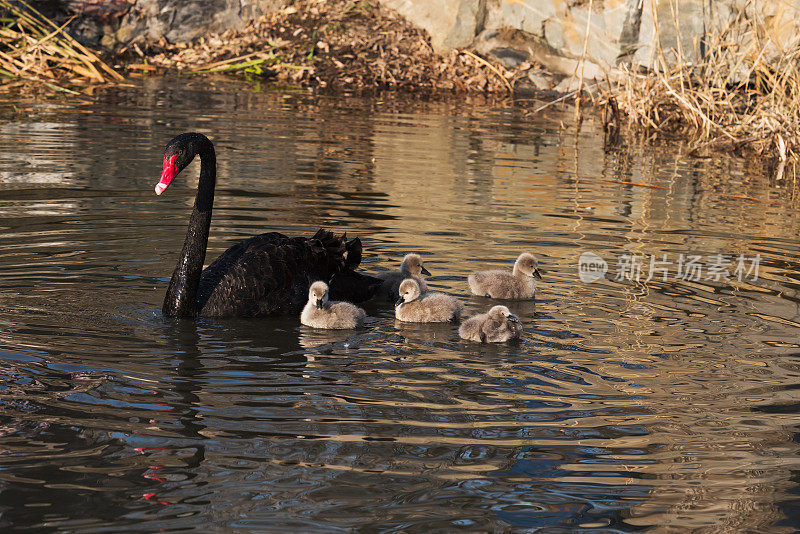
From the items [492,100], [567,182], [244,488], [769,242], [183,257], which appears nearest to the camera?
[244,488]

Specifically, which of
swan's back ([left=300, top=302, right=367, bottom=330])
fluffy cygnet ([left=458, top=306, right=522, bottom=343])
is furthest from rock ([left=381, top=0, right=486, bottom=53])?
fluffy cygnet ([left=458, top=306, right=522, bottom=343])

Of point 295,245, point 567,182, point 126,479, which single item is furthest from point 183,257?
point 567,182

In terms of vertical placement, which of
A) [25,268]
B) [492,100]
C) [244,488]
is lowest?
[244,488]

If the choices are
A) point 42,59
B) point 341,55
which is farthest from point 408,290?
point 341,55

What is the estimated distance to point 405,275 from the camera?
24.3 feet

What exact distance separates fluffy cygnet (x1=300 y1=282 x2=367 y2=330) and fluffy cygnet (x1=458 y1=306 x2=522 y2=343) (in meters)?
0.80

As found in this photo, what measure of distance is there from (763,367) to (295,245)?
3168mm

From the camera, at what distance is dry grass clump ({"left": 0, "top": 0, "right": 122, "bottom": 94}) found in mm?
17469

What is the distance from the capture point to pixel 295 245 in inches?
275

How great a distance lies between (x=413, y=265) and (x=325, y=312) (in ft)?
3.40

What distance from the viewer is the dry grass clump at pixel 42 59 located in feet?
57.3

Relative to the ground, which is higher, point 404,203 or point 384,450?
point 404,203

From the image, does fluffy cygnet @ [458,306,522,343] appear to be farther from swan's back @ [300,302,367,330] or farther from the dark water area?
swan's back @ [300,302,367,330]

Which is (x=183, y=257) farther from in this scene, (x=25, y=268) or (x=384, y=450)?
(x=384, y=450)
